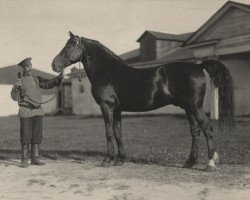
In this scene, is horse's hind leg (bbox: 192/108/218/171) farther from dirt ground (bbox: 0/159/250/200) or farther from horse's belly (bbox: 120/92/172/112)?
horse's belly (bbox: 120/92/172/112)

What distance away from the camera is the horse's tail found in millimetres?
7754

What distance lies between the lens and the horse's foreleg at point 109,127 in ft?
26.8

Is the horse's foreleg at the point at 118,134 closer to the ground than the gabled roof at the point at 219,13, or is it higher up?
closer to the ground

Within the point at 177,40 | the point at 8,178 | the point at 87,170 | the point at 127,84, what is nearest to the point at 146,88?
the point at 127,84

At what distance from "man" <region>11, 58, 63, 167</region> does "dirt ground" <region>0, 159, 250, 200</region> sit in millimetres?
582

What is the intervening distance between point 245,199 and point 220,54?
671 inches

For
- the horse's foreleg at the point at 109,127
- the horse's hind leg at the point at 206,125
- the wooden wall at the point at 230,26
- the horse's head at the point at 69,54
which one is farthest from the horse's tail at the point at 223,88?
the wooden wall at the point at 230,26

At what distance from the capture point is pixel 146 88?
7922mm

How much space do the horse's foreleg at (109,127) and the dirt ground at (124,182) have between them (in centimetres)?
26

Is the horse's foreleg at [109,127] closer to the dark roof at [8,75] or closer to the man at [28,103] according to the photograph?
the man at [28,103]

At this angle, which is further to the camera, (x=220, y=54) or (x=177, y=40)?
(x=177, y=40)

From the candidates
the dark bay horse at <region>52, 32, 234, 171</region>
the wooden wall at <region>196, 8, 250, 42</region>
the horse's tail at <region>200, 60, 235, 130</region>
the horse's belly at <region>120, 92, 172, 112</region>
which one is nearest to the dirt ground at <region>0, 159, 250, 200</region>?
the dark bay horse at <region>52, 32, 234, 171</region>

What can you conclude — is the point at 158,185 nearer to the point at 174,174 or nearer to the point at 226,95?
the point at 174,174

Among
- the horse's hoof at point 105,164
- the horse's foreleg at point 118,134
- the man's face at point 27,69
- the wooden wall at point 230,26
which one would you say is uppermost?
the wooden wall at point 230,26
